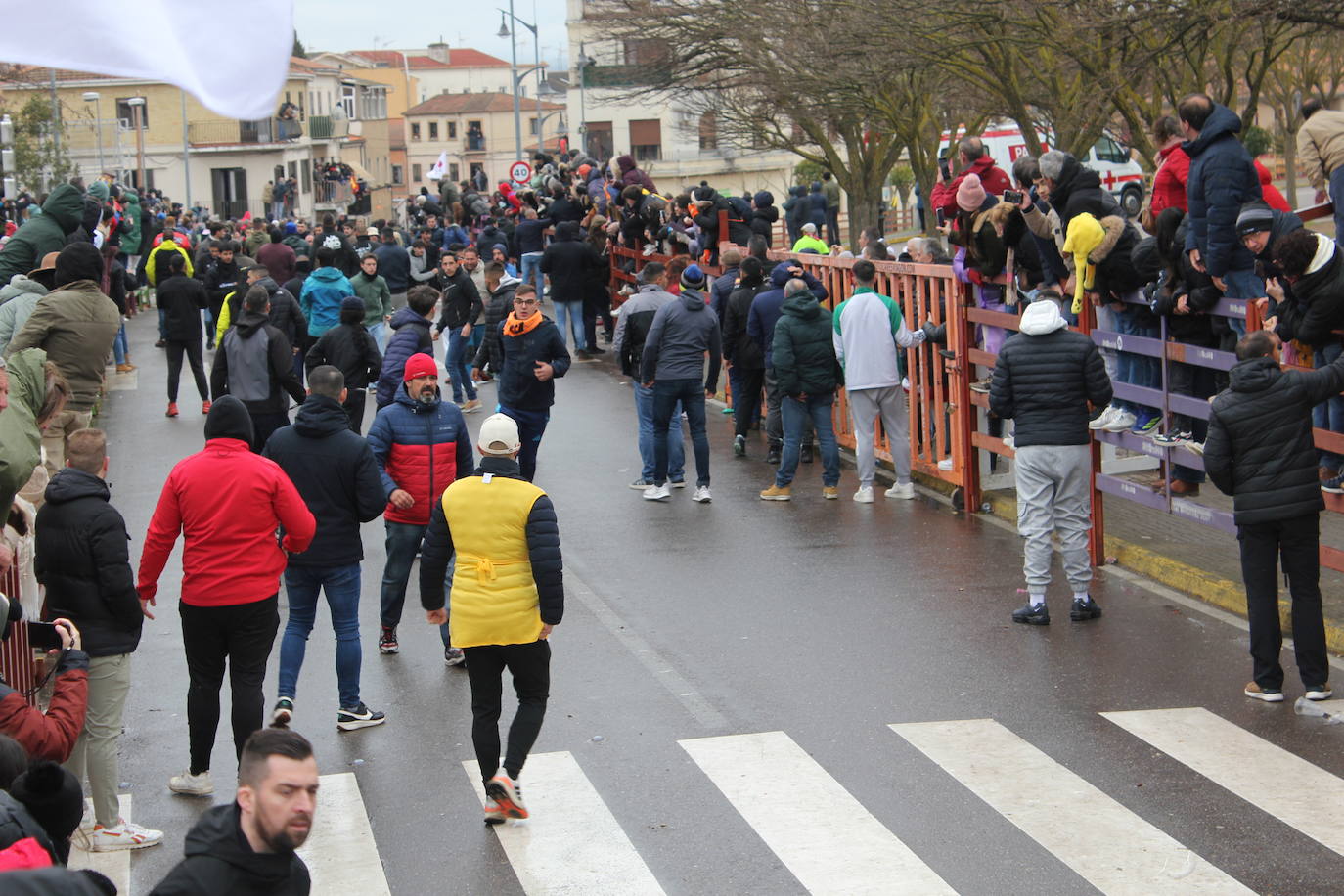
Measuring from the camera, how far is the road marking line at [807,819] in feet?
22.0

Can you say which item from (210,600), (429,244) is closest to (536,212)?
(429,244)

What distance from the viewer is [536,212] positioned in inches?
1065

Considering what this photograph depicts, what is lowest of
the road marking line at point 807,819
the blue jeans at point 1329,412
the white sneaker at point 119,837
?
the road marking line at point 807,819

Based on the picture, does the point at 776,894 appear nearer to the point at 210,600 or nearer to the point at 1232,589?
the point at 210,600

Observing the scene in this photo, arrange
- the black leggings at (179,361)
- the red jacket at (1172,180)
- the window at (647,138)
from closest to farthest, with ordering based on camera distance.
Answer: the red jacket at (1172,180) < the black leggings at (179,361) < the window at (647,138)

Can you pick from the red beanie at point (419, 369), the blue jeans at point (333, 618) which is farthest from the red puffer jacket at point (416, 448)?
the blue jeans at point (333, 618)

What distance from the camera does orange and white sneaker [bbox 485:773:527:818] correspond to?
7.36 metres

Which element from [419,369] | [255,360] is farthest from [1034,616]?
[255,360]

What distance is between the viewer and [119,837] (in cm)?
729

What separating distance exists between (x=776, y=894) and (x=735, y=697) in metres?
2.65

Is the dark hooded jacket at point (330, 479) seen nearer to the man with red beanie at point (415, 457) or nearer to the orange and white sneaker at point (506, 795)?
the man with red beanie at point (415, 457)

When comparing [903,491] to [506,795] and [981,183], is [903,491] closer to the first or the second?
[981,183]

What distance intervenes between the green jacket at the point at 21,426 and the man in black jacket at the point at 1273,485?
20.0ft

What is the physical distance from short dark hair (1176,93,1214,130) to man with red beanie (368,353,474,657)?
15.6ft
